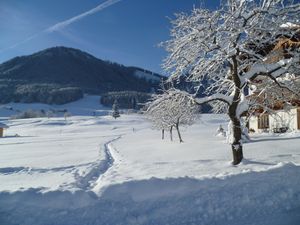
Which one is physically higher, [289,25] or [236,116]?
[289,25]

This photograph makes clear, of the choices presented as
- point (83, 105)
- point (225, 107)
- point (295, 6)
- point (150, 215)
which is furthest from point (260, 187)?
point (83, 105)

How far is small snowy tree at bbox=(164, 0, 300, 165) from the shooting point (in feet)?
38.4

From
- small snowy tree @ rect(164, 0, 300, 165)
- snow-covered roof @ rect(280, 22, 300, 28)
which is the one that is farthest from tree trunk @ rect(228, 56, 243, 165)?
snow-covered roof @ rect(280, 22, 300, 28)

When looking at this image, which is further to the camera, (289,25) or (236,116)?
(236,116)

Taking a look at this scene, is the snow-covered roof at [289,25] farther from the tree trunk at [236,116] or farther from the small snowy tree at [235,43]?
the tree trunk at [236,116]

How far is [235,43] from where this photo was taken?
39.2 feet

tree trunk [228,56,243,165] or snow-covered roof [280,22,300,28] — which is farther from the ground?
snow-covered roof [280,22,300,28]

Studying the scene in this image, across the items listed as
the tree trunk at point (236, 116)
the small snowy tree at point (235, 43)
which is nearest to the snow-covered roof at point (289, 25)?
the small snowy tree at point (235, 43)

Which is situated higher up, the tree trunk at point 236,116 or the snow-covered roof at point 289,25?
the snow-covered roof at point 289,25

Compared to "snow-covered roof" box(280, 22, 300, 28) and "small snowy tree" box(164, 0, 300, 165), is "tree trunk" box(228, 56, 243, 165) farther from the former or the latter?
"snow-covered roof" box(280, 22, 300, 28)

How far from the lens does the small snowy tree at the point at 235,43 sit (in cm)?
1171

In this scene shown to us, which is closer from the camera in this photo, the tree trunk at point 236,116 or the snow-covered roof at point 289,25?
the snow-covered roof at point 289,25

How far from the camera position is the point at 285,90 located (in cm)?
1355

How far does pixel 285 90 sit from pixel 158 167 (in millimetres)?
6569
